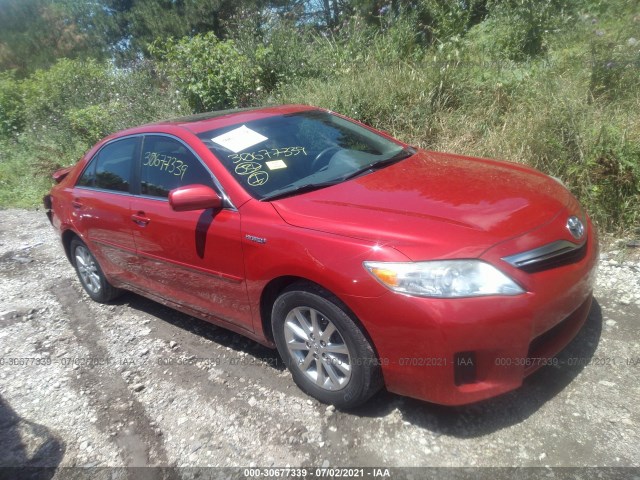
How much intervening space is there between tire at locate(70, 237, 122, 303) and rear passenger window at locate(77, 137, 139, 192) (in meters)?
0.67

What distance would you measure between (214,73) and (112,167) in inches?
191

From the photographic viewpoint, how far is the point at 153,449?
2.86 m

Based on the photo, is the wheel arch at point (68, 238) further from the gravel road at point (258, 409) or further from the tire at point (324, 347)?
the tire at point (324, 347)

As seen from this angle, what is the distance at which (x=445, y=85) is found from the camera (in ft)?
20.9

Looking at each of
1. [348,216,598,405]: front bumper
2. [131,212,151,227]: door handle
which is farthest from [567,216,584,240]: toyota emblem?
[131,212,151,227]: door handle

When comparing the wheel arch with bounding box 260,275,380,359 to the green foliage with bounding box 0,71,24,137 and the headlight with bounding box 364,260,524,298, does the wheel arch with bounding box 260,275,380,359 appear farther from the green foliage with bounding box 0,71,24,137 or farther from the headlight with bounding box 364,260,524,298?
the green foliage with bounding box 0,71,24,137

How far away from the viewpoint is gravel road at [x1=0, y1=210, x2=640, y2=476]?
252 centimetres

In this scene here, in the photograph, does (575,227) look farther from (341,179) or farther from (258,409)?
(258,409)

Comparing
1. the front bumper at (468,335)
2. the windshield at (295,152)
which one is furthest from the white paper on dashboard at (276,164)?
the front bumper at (468,335)

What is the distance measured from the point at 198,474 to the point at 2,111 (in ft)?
51.2

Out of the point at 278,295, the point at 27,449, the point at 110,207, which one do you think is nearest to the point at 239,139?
the point at 278,295

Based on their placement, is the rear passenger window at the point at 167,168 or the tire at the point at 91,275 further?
the tire at the point at 91,275

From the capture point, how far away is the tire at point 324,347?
8.39 feet

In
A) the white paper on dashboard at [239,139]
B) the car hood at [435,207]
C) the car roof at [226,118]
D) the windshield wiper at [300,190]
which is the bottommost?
the car hood at [435,207]
